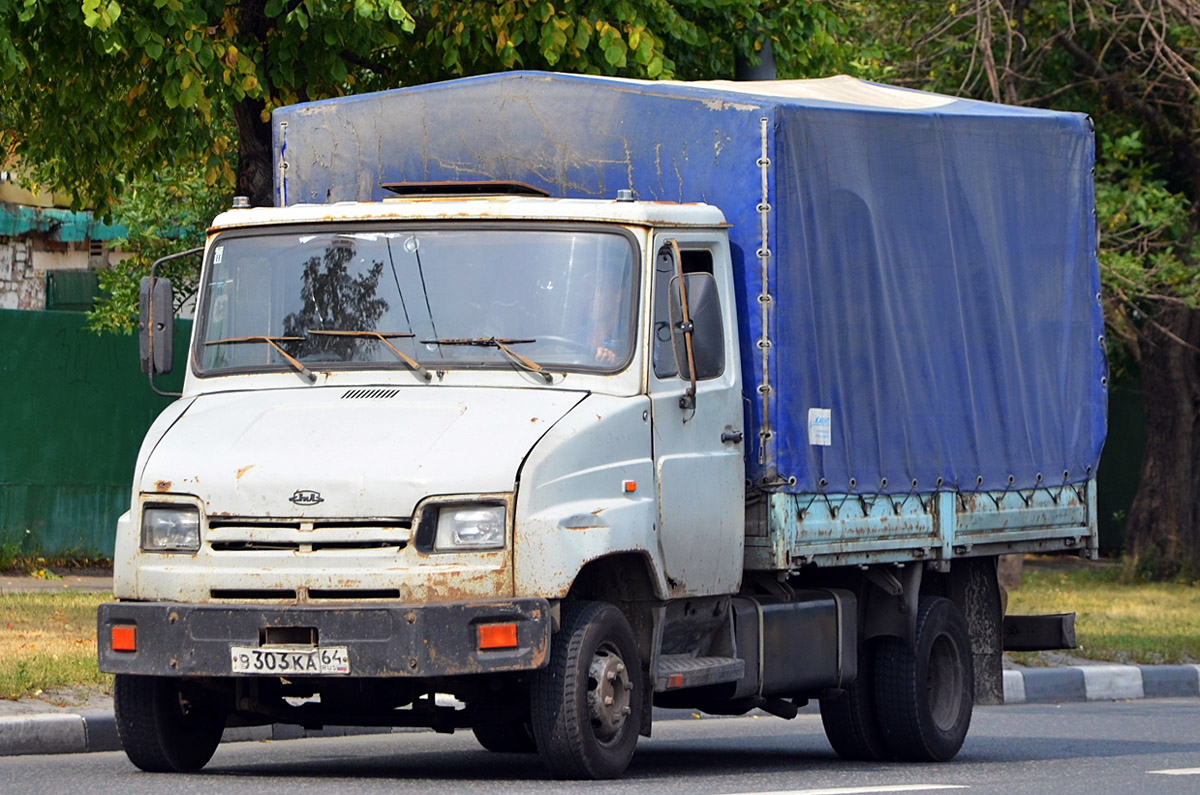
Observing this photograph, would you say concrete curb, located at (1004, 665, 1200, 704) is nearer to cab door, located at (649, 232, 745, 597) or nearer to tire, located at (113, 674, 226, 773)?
cab door, located at (649, 232, 745, 597)

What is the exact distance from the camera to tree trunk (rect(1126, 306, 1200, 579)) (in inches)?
953

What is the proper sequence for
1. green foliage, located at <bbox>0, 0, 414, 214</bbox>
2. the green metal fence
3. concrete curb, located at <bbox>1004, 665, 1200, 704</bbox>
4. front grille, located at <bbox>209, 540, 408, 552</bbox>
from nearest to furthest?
front grille, located at <bbox>209, 540, 408, 552</bbox>
green foliage, located at <bbox>0, 0, 414, 214</bbox>
concrete curb, located at <bbox>1004, 665, 1200, 704</bbox>
the green metal fence

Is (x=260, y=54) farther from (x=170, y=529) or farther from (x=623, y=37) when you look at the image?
(x=170, y=529)

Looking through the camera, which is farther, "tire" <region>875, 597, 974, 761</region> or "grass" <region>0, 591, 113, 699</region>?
"grass" <region>0, 591, 113, 699</region>

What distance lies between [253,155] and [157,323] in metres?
5.43

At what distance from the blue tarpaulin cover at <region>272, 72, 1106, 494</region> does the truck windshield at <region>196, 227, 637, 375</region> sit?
93 centimetres

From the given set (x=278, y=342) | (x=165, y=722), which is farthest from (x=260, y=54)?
(x=165, y=722)

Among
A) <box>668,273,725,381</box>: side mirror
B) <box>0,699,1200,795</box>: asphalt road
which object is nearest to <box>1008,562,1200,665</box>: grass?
<box>0,699,1200,795</box>: asphalt road

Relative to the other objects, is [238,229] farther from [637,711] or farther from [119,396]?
[119,396]

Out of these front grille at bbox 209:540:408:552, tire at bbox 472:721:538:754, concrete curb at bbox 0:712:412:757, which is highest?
front grille at bbox 209:540:408:552

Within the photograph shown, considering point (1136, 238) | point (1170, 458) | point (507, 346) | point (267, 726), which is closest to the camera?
point (507, 346)

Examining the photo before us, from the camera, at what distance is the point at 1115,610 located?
65.7 feet

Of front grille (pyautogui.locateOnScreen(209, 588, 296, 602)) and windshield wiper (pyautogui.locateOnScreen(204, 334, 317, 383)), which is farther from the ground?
windshield wiper (pyautogui.locateOnScreen(204, 334, 317, 383))

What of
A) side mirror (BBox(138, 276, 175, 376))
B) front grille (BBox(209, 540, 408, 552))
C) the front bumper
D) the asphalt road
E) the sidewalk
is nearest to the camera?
the front bumper
